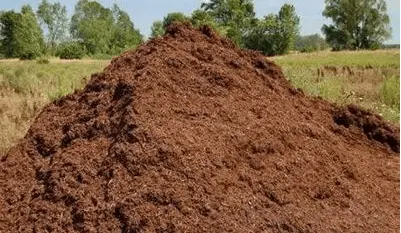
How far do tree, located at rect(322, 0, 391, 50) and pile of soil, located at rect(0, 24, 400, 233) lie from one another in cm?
5786

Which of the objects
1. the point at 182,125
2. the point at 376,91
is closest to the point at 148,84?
the point at 182,125

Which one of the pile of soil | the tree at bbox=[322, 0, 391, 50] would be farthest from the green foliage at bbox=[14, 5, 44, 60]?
the pile of soil

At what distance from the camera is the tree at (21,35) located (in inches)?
2222

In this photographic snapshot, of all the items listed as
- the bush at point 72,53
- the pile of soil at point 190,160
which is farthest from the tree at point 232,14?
the pile of soil at point 190,160

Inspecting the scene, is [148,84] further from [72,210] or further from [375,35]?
[375,35]

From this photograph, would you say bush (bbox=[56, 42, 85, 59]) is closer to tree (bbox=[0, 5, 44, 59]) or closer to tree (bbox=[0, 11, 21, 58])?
tree (bbox=[0, 5, 44, 59])

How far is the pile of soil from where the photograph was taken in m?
3.25

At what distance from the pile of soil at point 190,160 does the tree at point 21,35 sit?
2066 inches

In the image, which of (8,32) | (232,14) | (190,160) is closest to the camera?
(190,160)

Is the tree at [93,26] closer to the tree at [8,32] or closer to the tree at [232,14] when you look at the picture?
the tree at [8,32]

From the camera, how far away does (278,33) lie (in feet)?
175

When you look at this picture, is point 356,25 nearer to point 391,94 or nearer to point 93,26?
point 93,26

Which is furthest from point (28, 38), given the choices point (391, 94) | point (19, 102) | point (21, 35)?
point (391, 94)

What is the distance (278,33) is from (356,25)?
1212 cm
